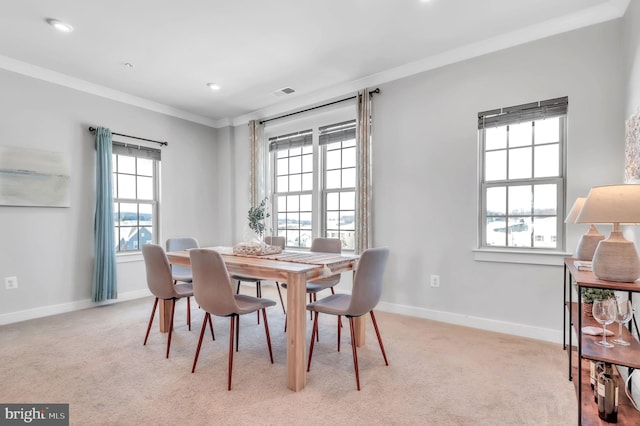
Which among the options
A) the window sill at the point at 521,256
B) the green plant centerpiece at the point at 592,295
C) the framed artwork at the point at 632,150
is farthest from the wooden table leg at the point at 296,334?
the framed artwork at the point at 632,150

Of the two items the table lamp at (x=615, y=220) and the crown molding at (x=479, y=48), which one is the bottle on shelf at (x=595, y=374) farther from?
the crown molding at (x=479, y=48)

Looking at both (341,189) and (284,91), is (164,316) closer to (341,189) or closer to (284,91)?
(341,189)

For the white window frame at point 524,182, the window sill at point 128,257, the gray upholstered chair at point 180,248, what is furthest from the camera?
the window sill at point 128,257

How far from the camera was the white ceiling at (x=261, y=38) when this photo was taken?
260cm

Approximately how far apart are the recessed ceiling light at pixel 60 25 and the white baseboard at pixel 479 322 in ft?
13.3

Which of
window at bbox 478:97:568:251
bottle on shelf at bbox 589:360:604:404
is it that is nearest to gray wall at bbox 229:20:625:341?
window at bbox 478:97:568:251

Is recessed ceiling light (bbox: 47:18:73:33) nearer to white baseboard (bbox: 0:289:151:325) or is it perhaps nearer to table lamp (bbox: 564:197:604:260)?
white baseboard (bbox: 0:289:151:325)

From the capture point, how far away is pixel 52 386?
6.84 feet

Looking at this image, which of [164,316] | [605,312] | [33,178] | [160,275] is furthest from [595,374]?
[33,178]

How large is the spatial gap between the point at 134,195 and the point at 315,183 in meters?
2.53

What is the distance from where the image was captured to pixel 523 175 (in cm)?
308

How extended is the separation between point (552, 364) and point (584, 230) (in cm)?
113

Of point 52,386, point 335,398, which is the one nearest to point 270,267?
point 335,398

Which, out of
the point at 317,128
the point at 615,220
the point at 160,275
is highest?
the point at 317,128
